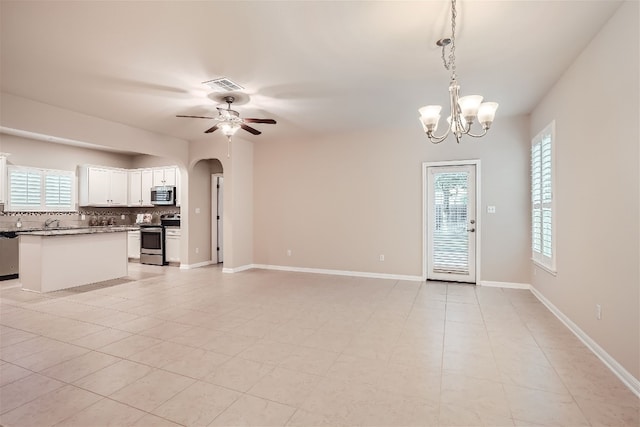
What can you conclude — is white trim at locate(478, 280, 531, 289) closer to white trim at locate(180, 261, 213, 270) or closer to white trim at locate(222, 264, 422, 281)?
white trim at locate(222, 264, 422, 281)

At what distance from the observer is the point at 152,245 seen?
755 cm

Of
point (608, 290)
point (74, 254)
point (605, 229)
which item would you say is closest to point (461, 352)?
point (608, 290)

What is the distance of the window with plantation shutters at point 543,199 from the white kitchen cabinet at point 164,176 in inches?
286

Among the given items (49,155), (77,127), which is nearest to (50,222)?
(49,155)

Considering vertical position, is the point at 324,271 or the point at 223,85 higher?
the point at 223,85

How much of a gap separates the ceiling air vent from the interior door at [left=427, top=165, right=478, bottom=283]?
356cm

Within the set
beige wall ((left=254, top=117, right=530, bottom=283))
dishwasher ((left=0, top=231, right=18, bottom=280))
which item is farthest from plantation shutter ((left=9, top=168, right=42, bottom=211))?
beige wall ((left=254, top=117, right=530, bottom=283))

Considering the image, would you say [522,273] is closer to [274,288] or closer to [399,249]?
[399,249]

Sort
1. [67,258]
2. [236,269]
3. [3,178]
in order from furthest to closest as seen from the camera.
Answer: [236,269], [3,178], [67,258]

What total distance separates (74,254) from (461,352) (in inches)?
228

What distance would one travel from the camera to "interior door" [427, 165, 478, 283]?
5445mm

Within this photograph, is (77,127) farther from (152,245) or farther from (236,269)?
(236,269)

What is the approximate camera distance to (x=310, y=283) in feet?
18.6

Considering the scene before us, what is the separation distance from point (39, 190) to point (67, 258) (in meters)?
2.84
